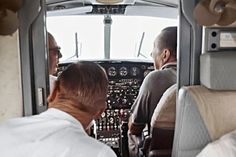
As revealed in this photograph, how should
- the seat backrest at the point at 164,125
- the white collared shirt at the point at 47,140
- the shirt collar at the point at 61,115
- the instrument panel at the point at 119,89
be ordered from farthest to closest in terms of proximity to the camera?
the instrument panel at the point at 119,89 < the seat backrest at the point at 164,125 < the shirt collar at the point at 61,115 < the white collared shirt at the point at 47,140

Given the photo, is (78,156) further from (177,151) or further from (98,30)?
(98,30)

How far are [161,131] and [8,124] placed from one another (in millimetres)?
1063

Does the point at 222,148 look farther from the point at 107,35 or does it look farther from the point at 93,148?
the point at 107,35

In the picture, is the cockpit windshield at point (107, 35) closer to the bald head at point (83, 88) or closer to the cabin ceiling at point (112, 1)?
the cabin ceiling at point (112, 1)

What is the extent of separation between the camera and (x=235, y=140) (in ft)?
4.92

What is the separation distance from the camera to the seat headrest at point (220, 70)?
1.53 m

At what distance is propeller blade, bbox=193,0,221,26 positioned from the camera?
1.52 m

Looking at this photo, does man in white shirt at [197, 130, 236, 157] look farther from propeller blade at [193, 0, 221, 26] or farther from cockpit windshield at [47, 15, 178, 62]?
cockpit windshield at [47, 15, 178, 62]

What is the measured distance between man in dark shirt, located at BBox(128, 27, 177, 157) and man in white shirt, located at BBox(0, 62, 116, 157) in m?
1.09

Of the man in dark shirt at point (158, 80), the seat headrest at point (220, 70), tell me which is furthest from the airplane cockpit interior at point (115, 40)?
the seat headrest at point (220, 70)

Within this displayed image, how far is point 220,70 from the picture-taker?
1.54 meters

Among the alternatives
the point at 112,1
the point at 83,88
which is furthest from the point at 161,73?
the point at 83,88

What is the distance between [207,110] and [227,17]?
1.31 feet

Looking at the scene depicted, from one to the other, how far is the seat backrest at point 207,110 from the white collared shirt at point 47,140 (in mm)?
475
